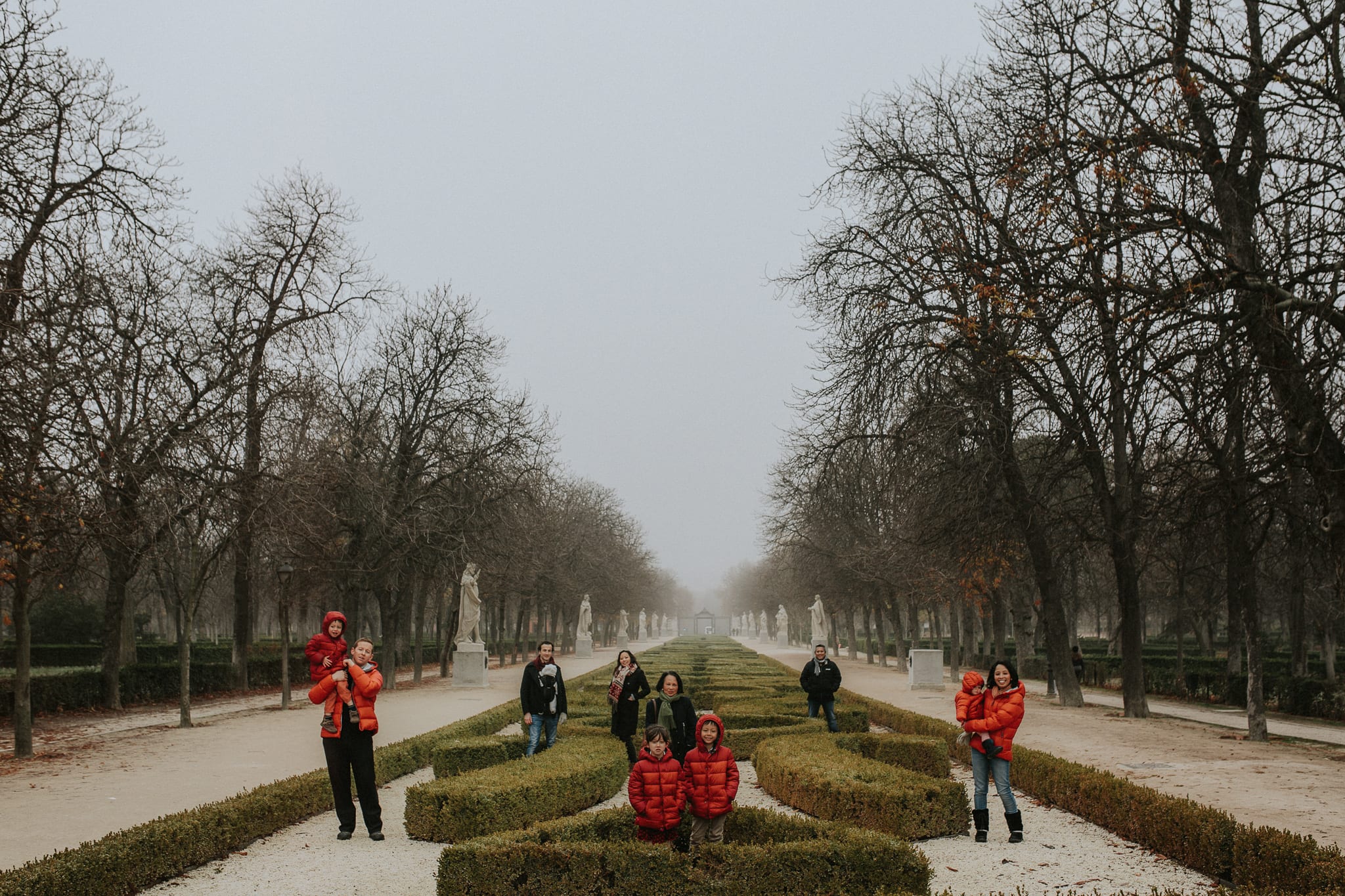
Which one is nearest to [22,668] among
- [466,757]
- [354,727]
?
[466,757]

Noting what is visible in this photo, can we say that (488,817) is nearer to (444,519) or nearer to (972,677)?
(972,677)

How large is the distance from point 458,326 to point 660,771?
23157mm

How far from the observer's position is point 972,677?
27.4ft

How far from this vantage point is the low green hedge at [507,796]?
8.80 metres

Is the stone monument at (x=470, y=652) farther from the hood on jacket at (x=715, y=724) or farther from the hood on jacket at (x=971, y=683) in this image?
the hood on jacket at (x=715, y=724)

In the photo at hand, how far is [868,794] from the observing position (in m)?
9.20

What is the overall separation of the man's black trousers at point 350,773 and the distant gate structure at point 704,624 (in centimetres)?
13832

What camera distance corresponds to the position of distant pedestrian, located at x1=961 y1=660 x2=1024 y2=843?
839 cm

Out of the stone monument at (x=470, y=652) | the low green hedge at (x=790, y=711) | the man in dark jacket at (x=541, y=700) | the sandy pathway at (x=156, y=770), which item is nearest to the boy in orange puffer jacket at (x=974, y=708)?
the man in dark jacket at (x=541, y=700)

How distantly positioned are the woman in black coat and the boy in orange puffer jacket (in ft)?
12.3

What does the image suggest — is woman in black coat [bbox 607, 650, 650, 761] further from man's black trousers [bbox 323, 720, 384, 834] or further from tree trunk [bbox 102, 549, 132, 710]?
tree trunk [bbox 102, 549, 132, 710]

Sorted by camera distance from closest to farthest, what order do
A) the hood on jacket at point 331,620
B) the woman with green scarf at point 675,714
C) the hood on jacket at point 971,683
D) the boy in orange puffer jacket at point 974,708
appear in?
the hood on jacket at point 331,620, the hood on jacket at point 971,683, the boy in orange puffer jacket at point 974,708, the woman with green scarf at point 675,714

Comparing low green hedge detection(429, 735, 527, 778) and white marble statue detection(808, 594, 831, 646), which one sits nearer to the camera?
low green hedge detection(429, 735, 527, 778)

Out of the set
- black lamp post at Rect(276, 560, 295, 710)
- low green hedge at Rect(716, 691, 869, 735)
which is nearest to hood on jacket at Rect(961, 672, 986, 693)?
low green hedge at Rect(716, 691, 869, 735)
